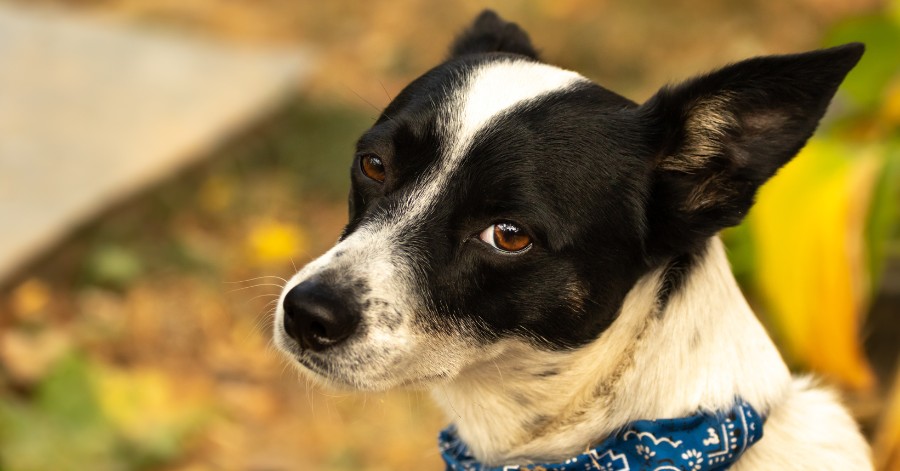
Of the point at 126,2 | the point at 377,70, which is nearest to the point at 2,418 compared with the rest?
the point at 377,70

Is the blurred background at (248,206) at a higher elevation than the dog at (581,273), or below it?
higher

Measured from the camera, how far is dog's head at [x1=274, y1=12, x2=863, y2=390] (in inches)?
92.9

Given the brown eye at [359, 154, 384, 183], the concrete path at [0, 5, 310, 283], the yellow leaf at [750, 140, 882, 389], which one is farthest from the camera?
the concrete path at [0, 5, 310, 283]

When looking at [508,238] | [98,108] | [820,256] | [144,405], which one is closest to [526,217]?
[508,238]

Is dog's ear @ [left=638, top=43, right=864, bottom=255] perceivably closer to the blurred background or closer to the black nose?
the black nose

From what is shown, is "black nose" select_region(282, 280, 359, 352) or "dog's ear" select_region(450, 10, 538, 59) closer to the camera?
"black nose" select_region(282, 280, 359, 352)

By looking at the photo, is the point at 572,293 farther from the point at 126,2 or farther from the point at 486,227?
the point at 126,2

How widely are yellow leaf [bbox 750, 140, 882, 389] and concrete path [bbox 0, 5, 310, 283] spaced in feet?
10.6

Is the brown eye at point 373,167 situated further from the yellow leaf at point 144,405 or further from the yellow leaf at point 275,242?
the yellow leaf at point 275,242

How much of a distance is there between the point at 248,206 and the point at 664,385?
4016 mm

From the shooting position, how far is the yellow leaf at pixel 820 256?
A: 12.5 feet

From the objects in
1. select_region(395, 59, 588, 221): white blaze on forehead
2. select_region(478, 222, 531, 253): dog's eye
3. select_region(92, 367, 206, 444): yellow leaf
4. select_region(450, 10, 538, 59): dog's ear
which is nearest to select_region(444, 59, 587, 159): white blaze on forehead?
select_region(395, 59, 588, 221): white blaze on forehead

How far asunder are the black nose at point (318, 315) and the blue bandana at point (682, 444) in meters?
0.60

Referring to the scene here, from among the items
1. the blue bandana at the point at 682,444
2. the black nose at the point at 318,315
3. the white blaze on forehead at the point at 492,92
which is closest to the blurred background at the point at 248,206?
the white blaze on forehead at the point at 492,92
